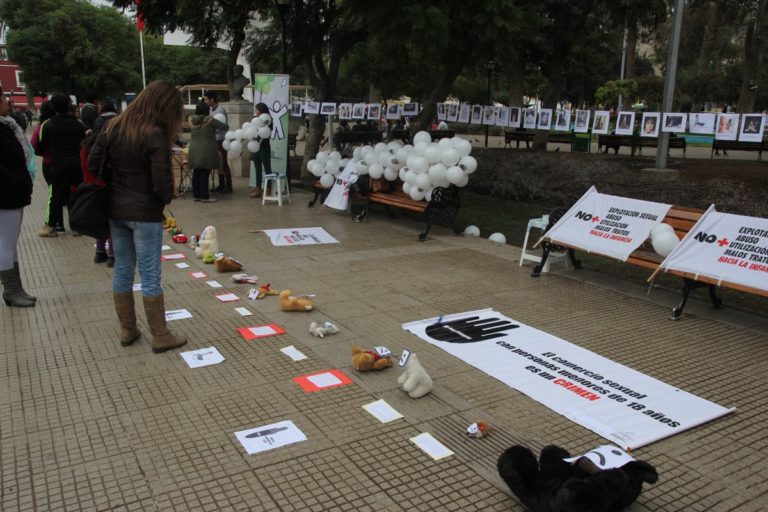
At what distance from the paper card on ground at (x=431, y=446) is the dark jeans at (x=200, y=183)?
9.38 meters

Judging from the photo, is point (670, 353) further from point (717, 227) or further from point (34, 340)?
point (34, 340)

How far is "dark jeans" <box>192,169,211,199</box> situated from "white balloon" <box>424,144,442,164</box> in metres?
5.02

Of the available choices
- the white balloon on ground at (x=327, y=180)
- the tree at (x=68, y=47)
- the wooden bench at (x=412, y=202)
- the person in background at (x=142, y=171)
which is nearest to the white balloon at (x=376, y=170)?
the wooden bench at (x=412, y=202)

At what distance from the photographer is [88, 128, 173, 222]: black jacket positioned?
4449 millimetres

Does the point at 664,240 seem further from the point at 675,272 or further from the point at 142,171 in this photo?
the point at 142,171

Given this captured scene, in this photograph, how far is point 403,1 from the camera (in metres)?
9.55

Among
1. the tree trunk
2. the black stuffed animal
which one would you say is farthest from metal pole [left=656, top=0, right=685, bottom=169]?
the tree trunk

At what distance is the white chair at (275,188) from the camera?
1206cm

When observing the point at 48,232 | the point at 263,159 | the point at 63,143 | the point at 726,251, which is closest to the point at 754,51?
the point at 263,159

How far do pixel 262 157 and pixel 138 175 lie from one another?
8144 mm

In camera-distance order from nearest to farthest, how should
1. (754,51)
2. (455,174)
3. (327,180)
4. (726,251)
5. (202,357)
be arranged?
(202,357)
(726,251)
(455,174)
(327,180)
(754,51)

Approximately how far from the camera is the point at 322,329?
5.25 metres

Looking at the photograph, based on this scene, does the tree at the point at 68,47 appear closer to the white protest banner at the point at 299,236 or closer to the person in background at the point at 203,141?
the person in background at the point at 203,141

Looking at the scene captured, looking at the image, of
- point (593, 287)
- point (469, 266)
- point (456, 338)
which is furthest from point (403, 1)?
point (456, 338)
